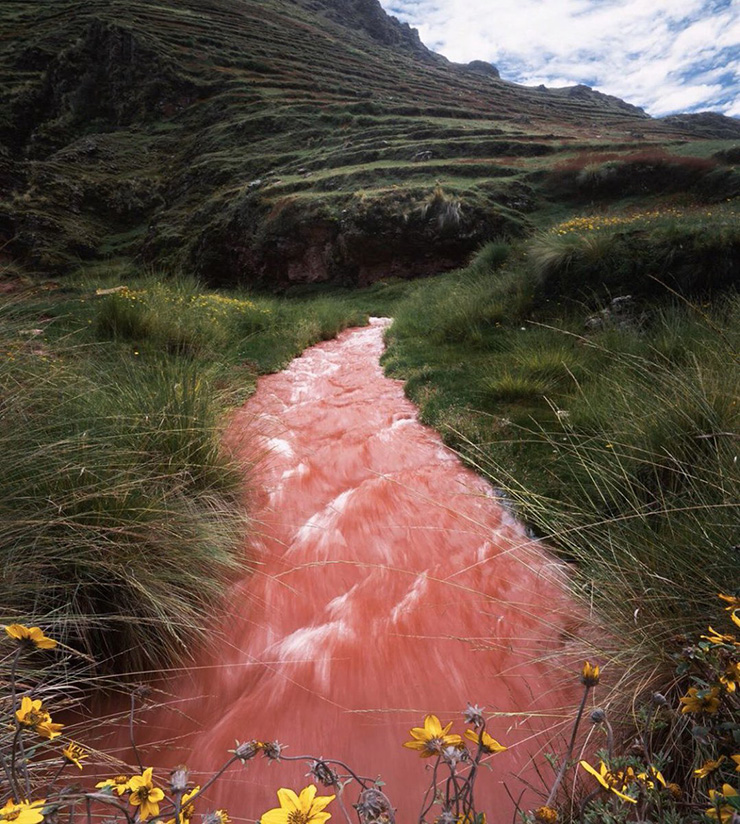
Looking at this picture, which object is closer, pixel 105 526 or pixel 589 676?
pixel 589 676

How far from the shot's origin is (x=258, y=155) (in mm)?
26078

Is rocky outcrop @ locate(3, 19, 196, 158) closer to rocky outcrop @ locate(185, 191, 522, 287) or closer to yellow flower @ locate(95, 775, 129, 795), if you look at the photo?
rocky outcrop @ locate(185, 191, 522, 287)

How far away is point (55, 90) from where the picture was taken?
111 ft

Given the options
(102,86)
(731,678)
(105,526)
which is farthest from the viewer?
(102,86)

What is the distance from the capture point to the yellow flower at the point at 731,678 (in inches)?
35.0

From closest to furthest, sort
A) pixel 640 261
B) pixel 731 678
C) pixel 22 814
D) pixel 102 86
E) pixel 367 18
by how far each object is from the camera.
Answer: pixel 22 814, pixel 731 678, pixel 640 261, pixel 102 86, pixel 367 18

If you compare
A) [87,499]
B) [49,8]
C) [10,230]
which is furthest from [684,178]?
[49,8]

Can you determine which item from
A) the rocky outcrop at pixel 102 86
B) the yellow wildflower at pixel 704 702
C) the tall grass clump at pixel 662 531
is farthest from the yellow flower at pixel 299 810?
the rocky outcrop at pixel 102 86

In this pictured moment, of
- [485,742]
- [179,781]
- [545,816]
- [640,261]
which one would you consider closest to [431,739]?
[485,742]

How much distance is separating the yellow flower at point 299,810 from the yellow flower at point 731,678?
0.87 metres

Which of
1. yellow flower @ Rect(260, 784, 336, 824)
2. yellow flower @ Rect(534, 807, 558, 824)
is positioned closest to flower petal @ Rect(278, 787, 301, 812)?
yellow flower @ Rect(260, 784, 336, 824)

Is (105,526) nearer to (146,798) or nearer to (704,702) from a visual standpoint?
(146,798)

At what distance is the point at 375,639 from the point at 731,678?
65.3 inches

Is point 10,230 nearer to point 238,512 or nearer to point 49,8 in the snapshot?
point 238,512
